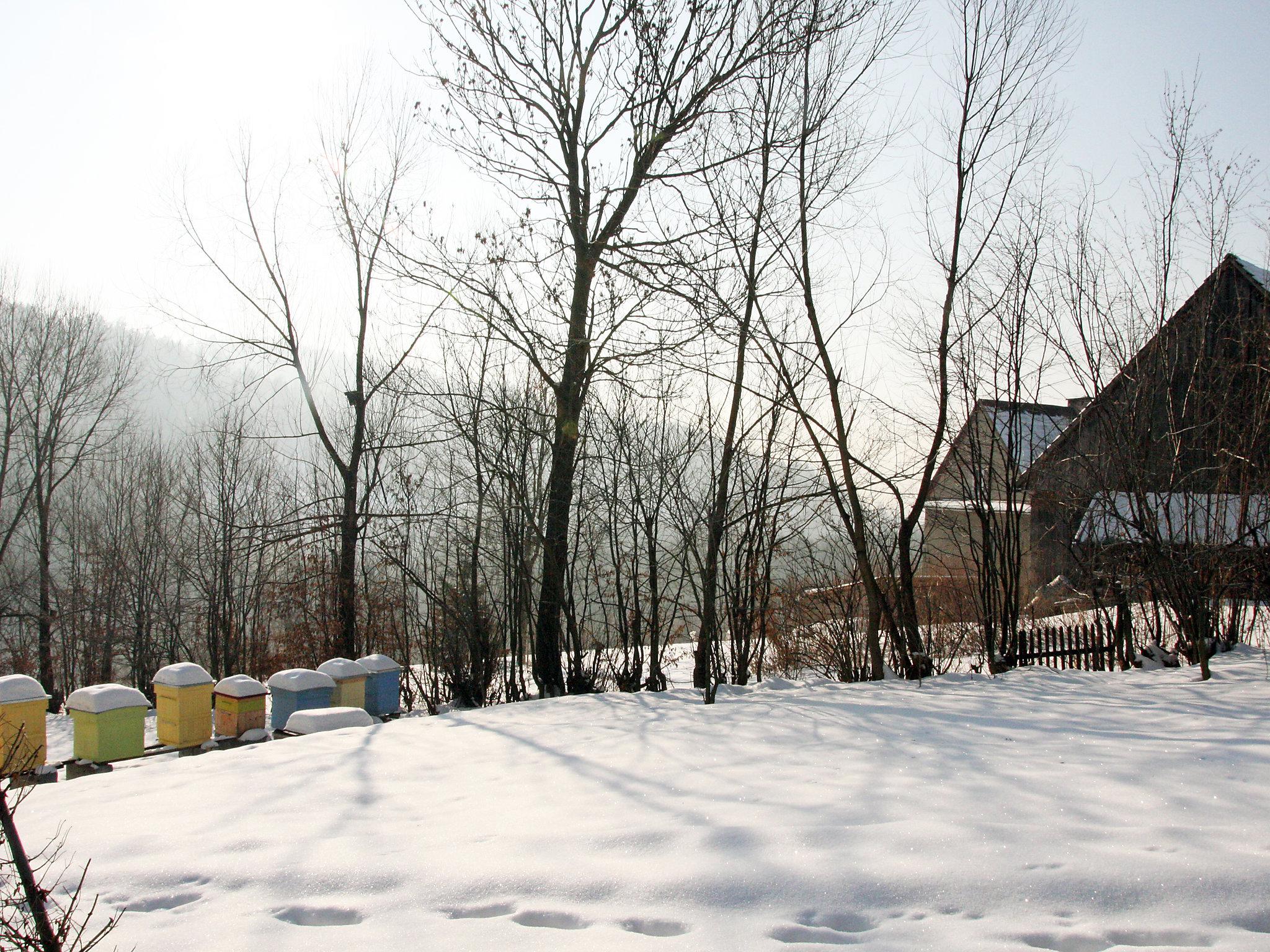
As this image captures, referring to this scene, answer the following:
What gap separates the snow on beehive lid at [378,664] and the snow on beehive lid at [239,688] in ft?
4.36

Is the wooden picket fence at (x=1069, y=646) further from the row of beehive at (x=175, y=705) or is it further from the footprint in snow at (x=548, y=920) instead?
the footprint in snow at (x=548, y=920)

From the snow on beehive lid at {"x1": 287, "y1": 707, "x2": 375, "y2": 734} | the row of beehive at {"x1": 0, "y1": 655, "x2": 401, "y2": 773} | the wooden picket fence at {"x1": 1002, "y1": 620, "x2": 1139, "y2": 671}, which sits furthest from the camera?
the wooden picket fence at {"x1": 1002, "y1": 620, "x2": 1139, "y2": 671}

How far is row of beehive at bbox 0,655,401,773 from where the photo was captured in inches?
255

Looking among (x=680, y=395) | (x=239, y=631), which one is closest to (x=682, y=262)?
(x=680, y=395)

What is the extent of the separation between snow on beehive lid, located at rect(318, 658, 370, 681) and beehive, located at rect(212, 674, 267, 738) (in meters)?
0.75

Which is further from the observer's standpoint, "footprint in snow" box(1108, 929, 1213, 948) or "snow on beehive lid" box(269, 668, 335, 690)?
"snow on beehive lid" box(269, 668, 335, 690)

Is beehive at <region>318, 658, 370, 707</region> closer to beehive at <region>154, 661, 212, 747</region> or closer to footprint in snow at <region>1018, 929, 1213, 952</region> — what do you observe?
beehive at <region>154, 661, 212, 747</region>

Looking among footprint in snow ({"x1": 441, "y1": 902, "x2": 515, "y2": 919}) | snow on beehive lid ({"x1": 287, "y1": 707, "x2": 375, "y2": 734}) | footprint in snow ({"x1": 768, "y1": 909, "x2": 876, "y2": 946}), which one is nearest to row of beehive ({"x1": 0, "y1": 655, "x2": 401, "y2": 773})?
snow on beehive lid ({"x1": 287, "y1": 707, "x2": 375, "y2": 734})

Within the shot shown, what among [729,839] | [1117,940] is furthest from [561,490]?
[1117,940]

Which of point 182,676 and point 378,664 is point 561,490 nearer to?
point 378,664

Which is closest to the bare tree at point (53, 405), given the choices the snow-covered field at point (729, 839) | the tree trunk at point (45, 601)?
the tree trunk at point (45, 601)

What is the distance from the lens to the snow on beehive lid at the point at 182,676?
739cm

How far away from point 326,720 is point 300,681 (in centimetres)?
143

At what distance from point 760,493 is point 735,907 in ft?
26.5
